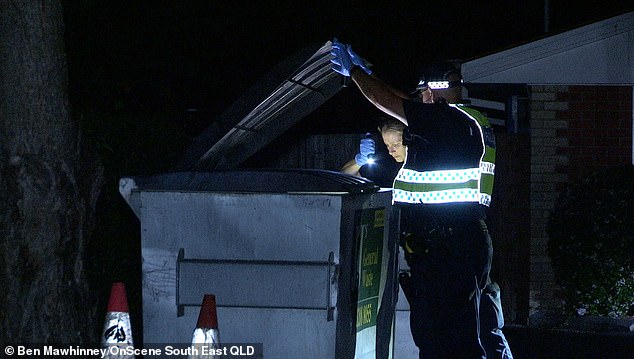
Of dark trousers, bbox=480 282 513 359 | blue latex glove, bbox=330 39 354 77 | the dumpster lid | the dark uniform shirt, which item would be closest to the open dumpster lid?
blue latex glove, bbox=330 39 354 77

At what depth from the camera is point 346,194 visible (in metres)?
6.13

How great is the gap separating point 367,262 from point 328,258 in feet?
1.57

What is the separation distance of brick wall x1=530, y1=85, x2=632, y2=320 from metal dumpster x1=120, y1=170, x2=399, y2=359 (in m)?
5.79

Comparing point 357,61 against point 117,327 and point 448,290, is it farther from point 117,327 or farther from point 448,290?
point 117,327

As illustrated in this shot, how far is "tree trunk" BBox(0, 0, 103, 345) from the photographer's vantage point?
21.1ft

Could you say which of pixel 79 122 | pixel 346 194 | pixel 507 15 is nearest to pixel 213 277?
pixel 346 194

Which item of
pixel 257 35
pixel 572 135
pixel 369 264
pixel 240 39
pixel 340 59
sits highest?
pixel 257 35

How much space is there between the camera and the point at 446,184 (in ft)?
21.9

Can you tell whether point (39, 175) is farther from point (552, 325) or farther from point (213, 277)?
point (552, 325)

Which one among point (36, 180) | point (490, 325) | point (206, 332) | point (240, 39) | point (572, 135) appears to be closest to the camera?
point (206, 332)

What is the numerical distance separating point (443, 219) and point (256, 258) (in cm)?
112

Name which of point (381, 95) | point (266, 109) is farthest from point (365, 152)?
point (381, 95)

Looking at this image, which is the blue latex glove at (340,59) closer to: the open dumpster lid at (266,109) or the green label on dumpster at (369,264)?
the open dumpster lid at (266,109)

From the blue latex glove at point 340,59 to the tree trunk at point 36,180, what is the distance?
1.40 meters
